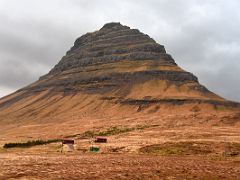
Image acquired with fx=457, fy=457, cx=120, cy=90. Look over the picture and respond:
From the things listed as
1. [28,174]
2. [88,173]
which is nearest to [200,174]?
[88,173]

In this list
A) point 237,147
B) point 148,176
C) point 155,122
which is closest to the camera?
point 148,176

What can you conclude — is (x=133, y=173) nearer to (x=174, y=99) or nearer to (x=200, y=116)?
(x=200, y=116)

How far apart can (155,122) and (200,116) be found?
1341 cm

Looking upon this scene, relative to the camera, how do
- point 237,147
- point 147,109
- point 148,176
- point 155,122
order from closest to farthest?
1. point 148,176
2. point 237,147
3. point 155,122
4. point 147,109

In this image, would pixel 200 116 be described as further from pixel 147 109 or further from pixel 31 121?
pixel 31 121

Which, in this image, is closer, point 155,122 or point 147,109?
point 155,122

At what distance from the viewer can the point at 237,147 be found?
6075 cm

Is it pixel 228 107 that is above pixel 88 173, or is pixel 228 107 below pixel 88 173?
above

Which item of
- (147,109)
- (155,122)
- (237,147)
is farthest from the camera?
(147,109)

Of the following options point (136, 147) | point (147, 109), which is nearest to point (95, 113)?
point (147, 109)

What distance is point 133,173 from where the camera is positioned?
28.3m

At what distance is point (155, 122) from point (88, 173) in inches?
3982

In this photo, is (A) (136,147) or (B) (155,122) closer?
(A) (136,147)

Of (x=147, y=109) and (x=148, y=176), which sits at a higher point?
(x=147, y=109)
